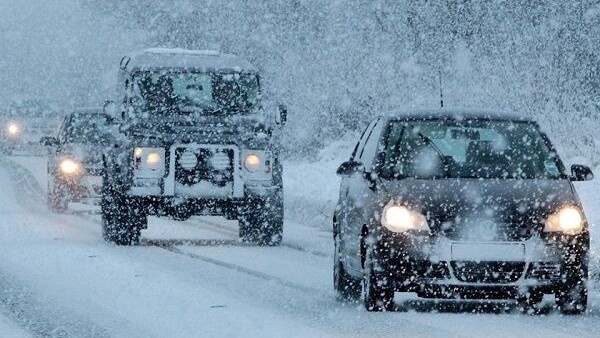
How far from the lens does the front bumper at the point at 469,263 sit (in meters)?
10.9

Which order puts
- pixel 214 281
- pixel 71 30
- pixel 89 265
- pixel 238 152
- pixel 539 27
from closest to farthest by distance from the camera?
pixel 214 281, pixel 89 265, pixel 238 152, pixel 539 27, pixel 71 30

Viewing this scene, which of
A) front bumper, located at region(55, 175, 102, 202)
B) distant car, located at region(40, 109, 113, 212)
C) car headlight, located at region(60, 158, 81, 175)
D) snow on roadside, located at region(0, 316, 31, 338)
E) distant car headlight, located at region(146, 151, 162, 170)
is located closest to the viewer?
snow on roadside, located at region(0, 316, 31, 338)

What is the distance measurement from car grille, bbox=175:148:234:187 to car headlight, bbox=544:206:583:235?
24.4 ft

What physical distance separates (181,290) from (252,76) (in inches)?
271

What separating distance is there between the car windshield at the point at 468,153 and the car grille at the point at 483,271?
0.99m

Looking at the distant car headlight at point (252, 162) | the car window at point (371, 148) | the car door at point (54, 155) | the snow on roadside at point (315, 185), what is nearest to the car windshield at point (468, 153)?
the car window at point (371, 148)

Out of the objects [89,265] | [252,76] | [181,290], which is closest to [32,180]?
[252,76]

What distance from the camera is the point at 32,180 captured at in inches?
1344

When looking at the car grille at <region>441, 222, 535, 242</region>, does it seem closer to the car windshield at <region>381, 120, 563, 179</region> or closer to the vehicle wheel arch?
the vehicle wheel arch

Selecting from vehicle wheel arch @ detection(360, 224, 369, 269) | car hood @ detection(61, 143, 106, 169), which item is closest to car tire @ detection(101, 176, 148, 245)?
car hood @ detection(61, 143, 106, 169)

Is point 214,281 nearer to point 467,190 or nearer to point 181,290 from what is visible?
point 181,290

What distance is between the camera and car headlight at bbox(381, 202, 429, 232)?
36.0 ft

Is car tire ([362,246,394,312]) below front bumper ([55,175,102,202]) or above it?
below

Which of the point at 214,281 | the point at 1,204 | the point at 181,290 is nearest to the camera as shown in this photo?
the point at 181,290
